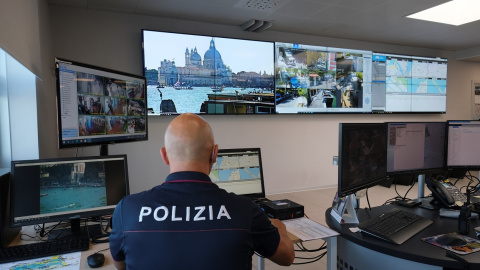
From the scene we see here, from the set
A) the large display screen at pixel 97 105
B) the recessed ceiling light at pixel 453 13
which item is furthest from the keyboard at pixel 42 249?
the recessed ceiling light at pixel 453 13

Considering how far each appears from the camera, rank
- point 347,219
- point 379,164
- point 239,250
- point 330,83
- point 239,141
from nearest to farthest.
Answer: point 239,250, point 347,219, point 379,164, point 239,141, point 330,83

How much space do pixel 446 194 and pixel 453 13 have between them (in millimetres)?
3688

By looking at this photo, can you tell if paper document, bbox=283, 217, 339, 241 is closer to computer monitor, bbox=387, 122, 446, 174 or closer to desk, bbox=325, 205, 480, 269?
desk, bbox=325, 205, 480, 269

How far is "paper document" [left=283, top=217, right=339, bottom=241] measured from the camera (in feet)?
5.06

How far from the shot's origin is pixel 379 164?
6.07ft

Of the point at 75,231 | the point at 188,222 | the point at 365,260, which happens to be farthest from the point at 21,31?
the point at 365,260

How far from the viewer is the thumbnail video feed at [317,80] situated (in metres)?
4.98

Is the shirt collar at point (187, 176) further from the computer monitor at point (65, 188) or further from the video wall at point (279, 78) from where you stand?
the video wall at point (279, 78)

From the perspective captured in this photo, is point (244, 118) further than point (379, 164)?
Yes

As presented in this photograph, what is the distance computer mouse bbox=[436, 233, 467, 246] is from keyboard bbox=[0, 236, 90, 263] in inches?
66.3

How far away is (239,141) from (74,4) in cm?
285

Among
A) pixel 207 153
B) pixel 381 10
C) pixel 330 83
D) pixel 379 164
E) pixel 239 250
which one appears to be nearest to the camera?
pixel 239 250

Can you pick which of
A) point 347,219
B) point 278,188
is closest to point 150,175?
point 278,188

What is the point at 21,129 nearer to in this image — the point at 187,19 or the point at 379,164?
the point at 379,164
